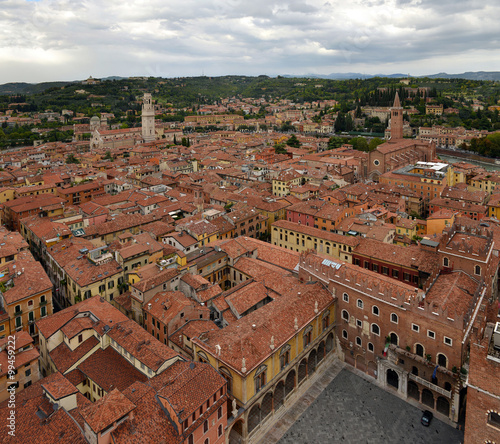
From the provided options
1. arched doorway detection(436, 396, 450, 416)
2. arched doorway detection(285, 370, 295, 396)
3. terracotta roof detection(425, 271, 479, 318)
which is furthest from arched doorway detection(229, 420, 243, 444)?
terracotta roof detection(425, 271, 479, 318)

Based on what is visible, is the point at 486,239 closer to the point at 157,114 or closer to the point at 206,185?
the point at 206,185

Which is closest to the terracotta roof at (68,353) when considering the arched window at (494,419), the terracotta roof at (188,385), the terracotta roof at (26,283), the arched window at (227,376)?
the terracotta roof at (26,283)

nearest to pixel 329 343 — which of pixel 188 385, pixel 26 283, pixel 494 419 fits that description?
pixel 494 419

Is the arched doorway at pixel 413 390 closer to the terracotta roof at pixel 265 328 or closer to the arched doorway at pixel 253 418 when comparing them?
the terracotta roof at pixel 265 328

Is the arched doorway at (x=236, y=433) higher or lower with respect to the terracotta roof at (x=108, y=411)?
lower

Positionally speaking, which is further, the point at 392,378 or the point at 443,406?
the point at 392,378

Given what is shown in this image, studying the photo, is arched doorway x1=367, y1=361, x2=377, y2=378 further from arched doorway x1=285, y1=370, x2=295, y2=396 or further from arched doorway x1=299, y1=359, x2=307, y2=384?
arched doorway x1=285, y1=370, x2=295, y2=396

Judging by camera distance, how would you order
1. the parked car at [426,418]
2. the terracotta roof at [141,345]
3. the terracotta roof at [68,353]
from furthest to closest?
the terracotta roof at [68,353], the parked car at [426,418], the terracotta roof at [141,345]

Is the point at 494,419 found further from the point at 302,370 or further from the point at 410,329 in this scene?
the point at 302,370
